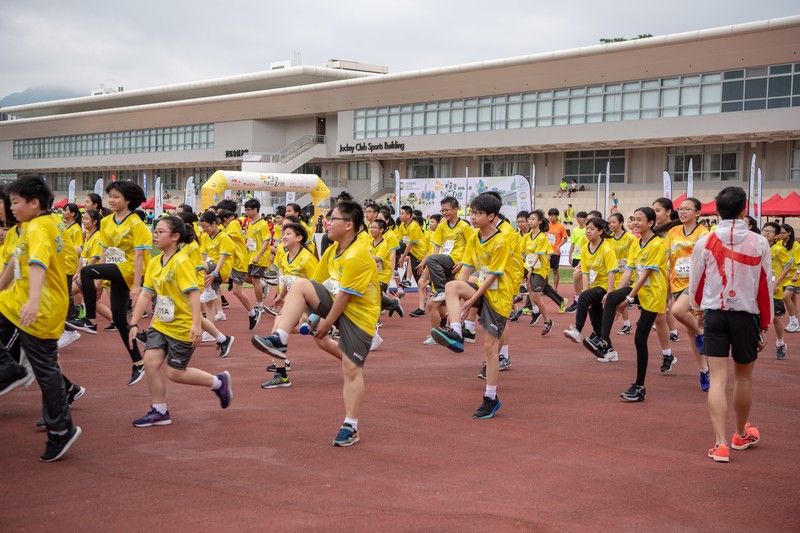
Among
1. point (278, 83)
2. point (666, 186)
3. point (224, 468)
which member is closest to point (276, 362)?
point (224, 468)

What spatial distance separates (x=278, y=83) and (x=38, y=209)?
60.1 m

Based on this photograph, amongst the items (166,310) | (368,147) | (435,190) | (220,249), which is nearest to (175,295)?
(166,310)

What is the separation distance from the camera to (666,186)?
85.3 ft

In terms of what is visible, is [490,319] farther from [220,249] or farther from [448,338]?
[220,249]

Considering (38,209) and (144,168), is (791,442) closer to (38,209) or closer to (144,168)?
(38,209)

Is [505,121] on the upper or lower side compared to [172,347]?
upper

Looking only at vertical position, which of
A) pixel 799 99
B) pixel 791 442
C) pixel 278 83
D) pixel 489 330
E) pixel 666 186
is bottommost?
pixel 791 442

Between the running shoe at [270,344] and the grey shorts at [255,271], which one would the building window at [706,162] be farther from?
the running shoe at [270,344]

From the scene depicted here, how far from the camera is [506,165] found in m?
50.9

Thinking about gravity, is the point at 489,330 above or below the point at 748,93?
below

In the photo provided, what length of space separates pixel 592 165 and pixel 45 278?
144 feet

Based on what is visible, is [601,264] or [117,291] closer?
[117,291]

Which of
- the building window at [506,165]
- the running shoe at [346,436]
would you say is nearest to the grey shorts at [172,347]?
the running shoe at [346,436]

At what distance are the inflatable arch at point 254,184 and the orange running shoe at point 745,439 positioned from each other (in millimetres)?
29952
